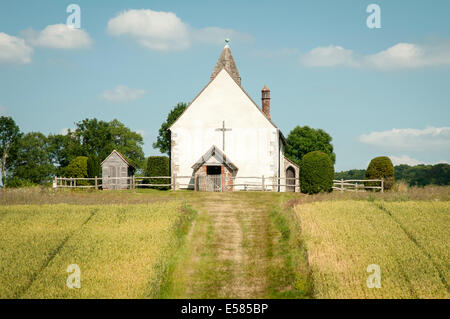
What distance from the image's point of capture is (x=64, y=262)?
626 inches

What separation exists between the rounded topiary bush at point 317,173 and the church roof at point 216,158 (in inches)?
238

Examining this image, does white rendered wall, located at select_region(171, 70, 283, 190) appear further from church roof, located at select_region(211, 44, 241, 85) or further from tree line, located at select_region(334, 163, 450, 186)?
tree line, located at select_region(334, 163, 450, 186)

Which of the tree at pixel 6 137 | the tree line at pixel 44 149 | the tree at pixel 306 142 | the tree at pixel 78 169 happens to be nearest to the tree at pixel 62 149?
the tree line at pixel 44 149

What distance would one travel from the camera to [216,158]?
119 ft

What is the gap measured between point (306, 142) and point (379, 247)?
59537 millimetres

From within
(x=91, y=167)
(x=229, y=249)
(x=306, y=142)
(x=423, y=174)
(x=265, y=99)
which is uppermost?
(x=265, y=99)

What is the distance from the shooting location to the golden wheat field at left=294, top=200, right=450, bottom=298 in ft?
44.2

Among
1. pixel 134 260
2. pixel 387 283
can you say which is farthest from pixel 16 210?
pixel 387 283

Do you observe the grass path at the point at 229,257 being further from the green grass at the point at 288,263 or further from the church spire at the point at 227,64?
the church spire at the point at 227,64

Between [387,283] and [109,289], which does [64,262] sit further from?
[387,283]

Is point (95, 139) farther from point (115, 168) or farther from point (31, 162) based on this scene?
point (115, 168)

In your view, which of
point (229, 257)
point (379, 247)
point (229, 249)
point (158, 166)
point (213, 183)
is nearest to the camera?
point (379, 247)

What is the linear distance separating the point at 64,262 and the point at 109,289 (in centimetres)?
318

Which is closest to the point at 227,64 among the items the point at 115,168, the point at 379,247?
the point at 115,168
